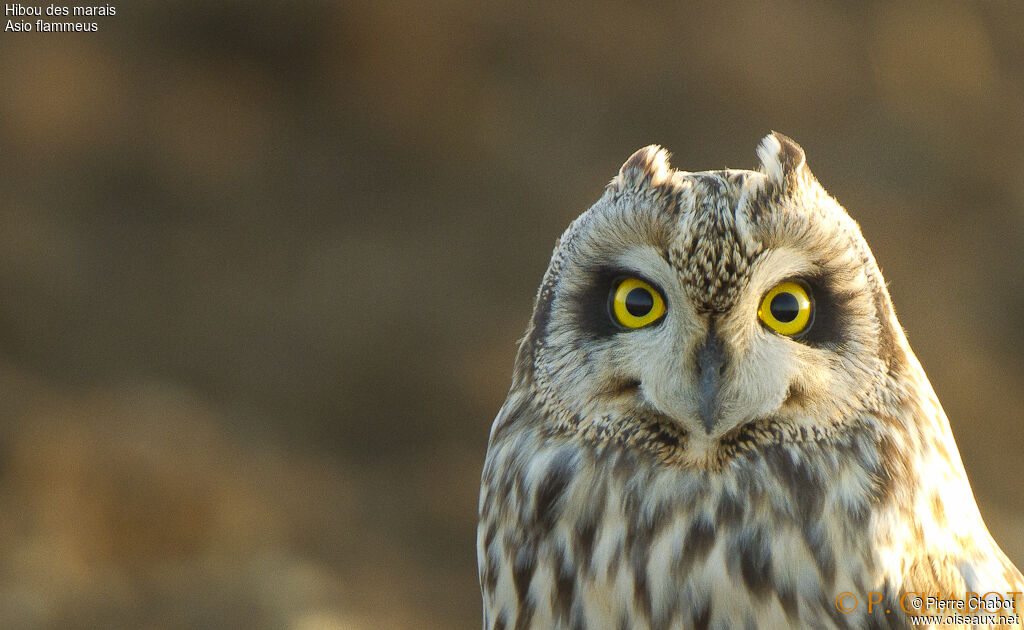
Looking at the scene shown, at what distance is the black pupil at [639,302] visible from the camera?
1399mm

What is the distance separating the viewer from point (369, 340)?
557cm

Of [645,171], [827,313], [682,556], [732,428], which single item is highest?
[645,171]

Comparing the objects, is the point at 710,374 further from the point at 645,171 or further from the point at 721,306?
the point at 645,171

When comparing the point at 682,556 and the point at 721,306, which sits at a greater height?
the point at 721,306

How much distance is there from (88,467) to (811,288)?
416 centimetres

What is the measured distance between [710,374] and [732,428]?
12 cm

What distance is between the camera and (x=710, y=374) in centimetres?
133

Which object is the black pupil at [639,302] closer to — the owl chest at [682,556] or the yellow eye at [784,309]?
the yellow eye at [784,309]

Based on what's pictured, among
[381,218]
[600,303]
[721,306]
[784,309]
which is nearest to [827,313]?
[784,309]

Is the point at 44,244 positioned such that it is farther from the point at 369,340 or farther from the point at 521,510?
the point at 521,510

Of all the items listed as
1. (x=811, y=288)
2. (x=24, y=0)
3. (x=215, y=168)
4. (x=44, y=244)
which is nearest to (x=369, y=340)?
(x=215, y=168)

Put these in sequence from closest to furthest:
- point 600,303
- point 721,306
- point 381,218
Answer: point 721,306
point 600,303
point 381,218

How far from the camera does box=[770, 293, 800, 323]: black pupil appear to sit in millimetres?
1371

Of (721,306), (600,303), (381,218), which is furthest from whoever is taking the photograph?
(381,218)
